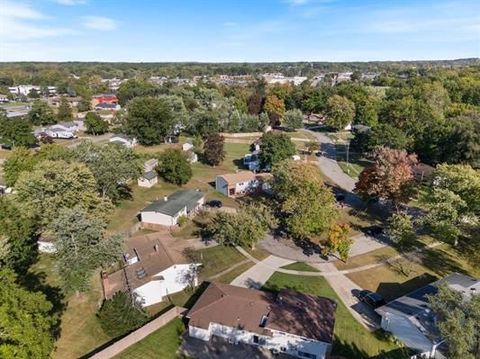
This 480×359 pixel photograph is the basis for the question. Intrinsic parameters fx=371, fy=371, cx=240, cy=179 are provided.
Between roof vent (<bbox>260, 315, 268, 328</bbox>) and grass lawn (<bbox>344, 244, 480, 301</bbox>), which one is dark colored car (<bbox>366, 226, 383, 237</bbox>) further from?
roof vent (<bbox>260, 315, 268, 328</bbox>)

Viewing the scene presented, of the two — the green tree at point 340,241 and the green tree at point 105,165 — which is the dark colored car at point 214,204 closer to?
the green tree at point 105,165

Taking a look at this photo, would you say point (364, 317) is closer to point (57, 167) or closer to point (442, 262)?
point (442, 262)

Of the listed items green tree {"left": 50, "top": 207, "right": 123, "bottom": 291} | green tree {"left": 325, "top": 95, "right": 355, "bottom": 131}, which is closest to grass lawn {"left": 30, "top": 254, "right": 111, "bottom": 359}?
green tree {"left": 50, "top": 207, "right": 123, "bottom": 291}

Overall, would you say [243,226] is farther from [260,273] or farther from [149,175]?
[149,175]

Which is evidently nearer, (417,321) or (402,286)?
(417,321)

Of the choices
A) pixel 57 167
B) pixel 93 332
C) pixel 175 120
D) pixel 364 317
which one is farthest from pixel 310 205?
pixel 175 120

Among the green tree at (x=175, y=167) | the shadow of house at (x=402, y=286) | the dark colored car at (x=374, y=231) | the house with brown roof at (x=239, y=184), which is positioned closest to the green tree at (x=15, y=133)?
the green tree at (x=175, y=167)

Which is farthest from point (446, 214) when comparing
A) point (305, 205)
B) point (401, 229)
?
point (305, 205)
